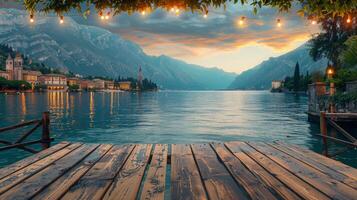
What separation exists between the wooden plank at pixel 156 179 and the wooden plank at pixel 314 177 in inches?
95.6

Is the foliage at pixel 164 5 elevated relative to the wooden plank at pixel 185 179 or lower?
elevated

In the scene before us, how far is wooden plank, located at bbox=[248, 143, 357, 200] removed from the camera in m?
4.55

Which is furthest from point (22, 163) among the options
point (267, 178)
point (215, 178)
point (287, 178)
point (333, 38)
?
point (333, 38)

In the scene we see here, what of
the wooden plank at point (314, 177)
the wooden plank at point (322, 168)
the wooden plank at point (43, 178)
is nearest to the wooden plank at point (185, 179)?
the wooden plank at point (314, 177)

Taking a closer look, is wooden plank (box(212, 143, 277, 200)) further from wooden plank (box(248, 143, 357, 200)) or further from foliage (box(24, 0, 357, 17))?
foliage (box(24, 0, 357, 17))

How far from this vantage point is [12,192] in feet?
14.8

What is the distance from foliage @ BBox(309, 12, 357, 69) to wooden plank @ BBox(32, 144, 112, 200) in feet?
148

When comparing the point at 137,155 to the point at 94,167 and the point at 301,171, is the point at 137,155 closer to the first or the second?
the point at 94,167

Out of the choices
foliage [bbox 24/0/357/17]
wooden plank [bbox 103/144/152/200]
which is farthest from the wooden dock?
foliage [bbox 24/0/357/17]

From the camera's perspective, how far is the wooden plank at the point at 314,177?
4.55 m

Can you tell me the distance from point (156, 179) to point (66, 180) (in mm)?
1500

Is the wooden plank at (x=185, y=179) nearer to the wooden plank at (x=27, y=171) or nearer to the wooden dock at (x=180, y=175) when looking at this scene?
the wooden dock at (x=180, y=175)

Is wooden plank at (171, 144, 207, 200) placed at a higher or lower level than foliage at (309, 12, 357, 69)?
lower

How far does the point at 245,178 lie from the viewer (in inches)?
209
